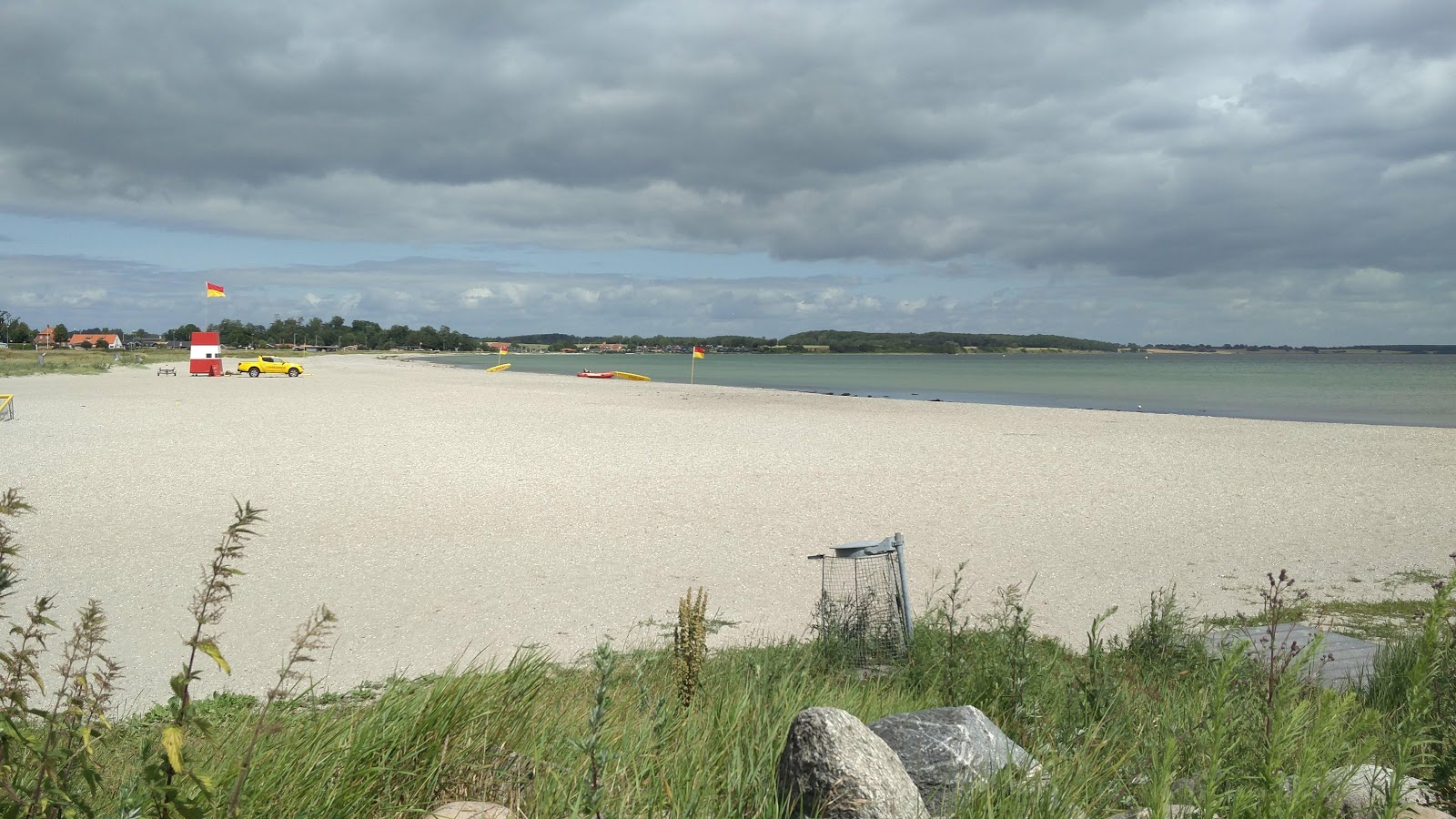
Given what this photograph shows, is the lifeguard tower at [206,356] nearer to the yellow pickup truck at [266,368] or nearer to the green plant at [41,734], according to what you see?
the yellow pickup truck at [266,368]

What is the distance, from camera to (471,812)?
8.70 feet

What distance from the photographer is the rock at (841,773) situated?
270cm

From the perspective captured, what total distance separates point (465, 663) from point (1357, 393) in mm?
57322

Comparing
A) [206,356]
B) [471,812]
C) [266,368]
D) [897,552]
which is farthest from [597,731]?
[266,368]

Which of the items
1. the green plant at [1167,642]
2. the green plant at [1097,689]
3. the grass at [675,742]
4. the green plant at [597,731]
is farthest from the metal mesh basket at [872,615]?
the green plant at [597,731]

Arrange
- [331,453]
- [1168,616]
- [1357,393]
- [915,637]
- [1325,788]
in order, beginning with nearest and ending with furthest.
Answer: [1325,788]
[915,637]
[1168,616]
[331,453]
[1357,393]

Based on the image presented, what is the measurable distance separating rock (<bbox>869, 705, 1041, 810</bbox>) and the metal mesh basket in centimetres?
198

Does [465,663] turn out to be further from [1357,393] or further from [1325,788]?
[1357,393]

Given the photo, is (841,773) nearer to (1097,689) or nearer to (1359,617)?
(1097,689)

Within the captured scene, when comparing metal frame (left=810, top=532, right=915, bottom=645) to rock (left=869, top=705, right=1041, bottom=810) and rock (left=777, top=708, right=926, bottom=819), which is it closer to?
rock (left=869, top=705, right=1041, bottom=810)

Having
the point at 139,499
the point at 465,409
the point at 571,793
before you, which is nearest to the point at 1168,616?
the point at 571,793

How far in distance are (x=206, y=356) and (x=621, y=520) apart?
43.4 meters

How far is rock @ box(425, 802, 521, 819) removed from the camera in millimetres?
2611

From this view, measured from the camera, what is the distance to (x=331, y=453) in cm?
1670
